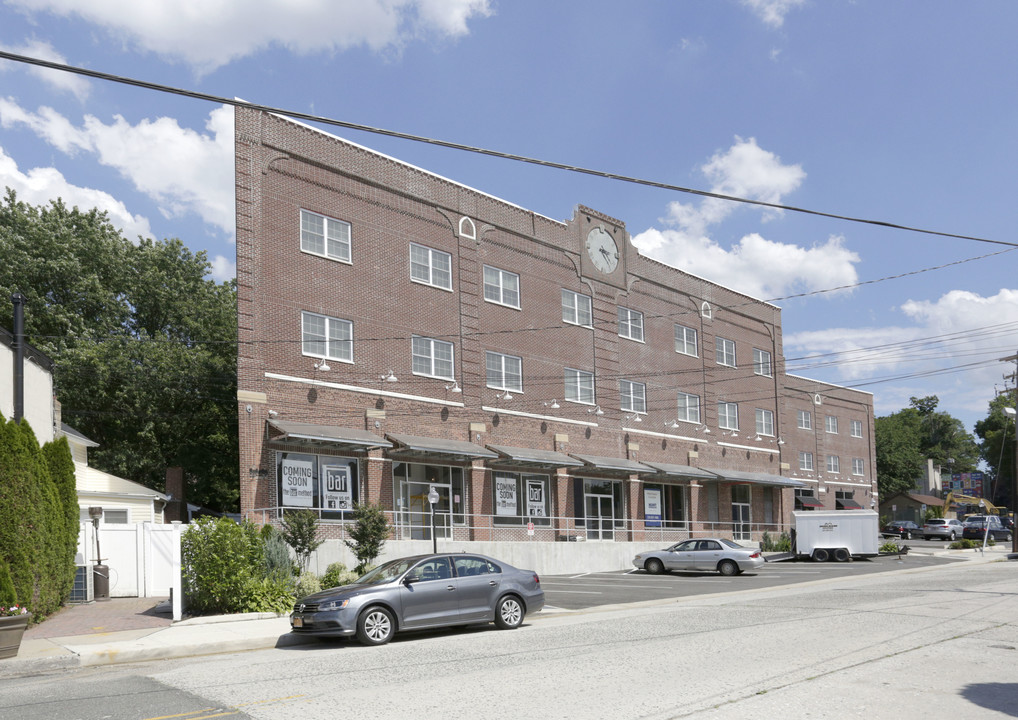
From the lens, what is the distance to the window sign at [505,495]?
113 feet

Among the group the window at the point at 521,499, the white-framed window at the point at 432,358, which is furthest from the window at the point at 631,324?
the white-framed window at the point at 432,358

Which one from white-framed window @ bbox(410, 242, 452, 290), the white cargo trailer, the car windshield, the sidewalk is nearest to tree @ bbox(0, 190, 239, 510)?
white-framed window @ bbox(410, 242, 452, 290)

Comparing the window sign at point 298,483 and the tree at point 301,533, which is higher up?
the window sign at point 298,483

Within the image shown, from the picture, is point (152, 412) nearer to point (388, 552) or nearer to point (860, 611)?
point (388, 552)

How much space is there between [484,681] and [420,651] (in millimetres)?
3191

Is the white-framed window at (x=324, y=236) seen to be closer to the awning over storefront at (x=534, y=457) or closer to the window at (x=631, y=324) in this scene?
the awning over storefront at (x=534, y=457)

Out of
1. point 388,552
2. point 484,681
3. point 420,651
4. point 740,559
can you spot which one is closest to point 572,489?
point 740,559

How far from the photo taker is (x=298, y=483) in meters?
27.9

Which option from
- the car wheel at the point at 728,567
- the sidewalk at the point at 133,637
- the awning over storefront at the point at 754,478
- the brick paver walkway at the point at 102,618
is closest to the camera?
the sidewalk at the point at 133,637

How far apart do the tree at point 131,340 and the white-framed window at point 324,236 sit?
45.9 ft

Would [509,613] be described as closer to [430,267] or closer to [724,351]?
[430,267]

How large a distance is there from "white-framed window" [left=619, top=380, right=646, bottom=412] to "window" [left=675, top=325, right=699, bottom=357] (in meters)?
4.02

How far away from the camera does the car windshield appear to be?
50.2ft

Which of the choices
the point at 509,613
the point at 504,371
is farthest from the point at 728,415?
the point at 509,613
